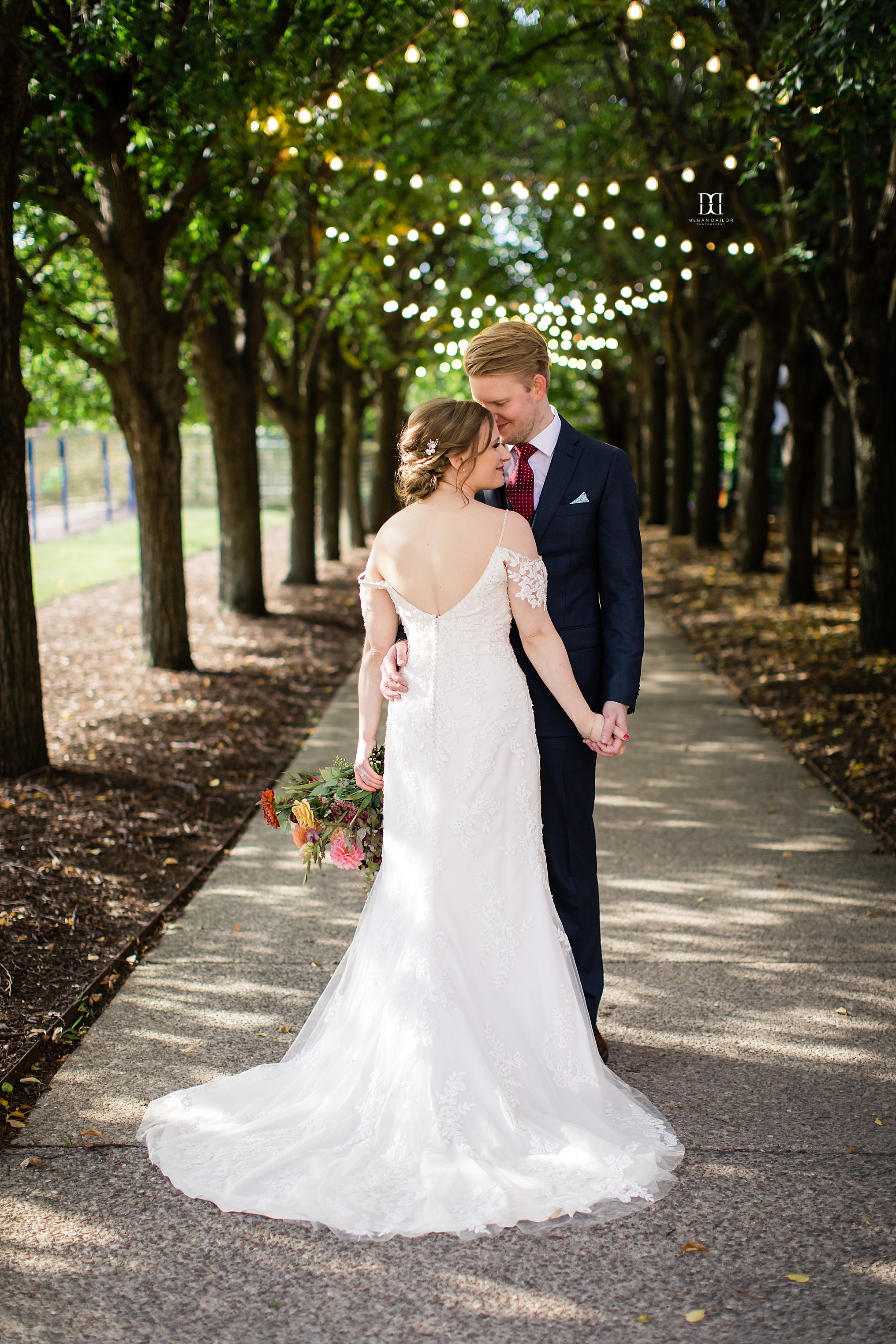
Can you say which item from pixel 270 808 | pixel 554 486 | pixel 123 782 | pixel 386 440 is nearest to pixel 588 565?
pixel 554 486

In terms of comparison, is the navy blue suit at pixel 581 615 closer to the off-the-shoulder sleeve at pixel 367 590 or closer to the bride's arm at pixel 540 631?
the bride's arm at pixel 540 631

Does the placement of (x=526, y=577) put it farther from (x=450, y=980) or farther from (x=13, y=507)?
(x=13, y=507)

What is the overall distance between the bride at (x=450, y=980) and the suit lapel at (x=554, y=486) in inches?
11.4

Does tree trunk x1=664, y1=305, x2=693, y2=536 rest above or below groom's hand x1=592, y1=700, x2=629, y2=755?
above

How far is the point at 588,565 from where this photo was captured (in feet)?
12.6

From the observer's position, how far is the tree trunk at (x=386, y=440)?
73.9 feet

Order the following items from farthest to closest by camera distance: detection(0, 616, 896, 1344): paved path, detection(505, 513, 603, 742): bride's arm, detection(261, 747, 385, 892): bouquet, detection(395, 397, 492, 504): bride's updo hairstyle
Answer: detection(261, 747, 385, 892): bouquet < detection(505, 513, 603, 742): bride's arm < detection(395, 397, 492, 504): bride's updo hairstyle < detection(0, 616, 896, 1344): paved path

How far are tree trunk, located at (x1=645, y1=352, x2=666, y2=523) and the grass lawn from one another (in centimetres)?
978

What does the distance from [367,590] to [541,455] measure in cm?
76

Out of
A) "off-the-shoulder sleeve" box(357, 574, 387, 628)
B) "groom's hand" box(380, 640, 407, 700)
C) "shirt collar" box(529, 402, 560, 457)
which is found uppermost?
"shirt collar" box(529, 402, 560, 457)

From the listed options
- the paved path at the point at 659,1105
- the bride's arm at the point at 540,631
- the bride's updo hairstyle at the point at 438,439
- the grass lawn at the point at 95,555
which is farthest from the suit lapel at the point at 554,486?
the grass lawn at the point at 95,555

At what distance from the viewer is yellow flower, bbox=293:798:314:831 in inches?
157

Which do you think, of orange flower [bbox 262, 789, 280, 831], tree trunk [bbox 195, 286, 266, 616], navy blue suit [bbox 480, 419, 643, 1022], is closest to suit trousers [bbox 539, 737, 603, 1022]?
navy blue suit [bbox 480, 419, 643, 1022]

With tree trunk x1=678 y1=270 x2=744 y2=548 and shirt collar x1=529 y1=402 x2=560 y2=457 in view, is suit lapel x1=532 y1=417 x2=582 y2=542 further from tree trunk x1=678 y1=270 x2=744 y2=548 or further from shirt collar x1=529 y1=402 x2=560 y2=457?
tree trunk x1=678 y1=270 x2=744 y2=548
